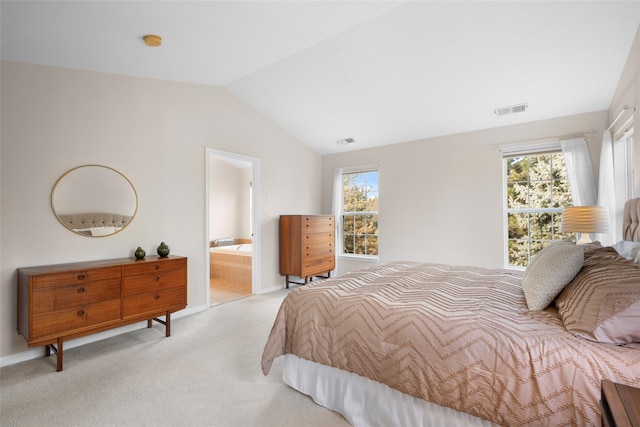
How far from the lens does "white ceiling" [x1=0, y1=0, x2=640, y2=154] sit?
88.9 inches

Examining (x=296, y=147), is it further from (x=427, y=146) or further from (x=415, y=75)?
(x=415, y=75)

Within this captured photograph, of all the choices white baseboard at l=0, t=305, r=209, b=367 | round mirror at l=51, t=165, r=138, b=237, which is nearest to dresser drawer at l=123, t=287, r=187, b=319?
white baseboard at l=0, t=305, r=209, b=367

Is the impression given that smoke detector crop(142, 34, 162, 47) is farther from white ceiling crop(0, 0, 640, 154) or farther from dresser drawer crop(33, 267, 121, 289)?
dresser drawer crop(33, 267, 121, 289)

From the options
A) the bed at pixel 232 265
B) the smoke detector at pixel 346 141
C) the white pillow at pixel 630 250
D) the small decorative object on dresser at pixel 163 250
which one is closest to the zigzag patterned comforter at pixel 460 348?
the white pillow at pixel 630 250

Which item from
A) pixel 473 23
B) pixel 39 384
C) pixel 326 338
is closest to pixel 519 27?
pixel 473 23

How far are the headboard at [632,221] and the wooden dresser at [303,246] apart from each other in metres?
3.51

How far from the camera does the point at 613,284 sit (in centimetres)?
126

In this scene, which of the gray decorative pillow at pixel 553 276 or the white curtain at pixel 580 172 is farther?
the white curtain at pixel 580 172

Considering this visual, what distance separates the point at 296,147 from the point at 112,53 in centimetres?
301

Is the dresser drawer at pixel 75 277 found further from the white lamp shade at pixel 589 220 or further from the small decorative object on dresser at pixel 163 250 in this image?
the white lamp shade at pixel 589 220

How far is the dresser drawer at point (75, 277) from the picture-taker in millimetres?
2268

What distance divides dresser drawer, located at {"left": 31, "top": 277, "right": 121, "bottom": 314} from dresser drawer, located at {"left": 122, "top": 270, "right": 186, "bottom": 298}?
0.29 feet

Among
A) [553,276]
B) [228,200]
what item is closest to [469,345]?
[553,276]

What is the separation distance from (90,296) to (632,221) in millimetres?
4182
